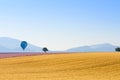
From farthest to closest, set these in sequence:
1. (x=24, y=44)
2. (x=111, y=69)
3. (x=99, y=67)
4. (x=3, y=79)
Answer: (x=24, y=44)
(x=99, y=67)
(x=111, y=69)
(x=3, y=79)

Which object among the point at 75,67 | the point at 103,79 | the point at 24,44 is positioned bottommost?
the point at 103,79

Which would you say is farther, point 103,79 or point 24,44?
point 24,44

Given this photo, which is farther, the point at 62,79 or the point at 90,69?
the point at 90,69

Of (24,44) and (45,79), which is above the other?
(24,44)

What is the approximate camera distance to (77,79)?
25.4 metres

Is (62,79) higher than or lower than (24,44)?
lower

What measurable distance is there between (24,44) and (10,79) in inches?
2722

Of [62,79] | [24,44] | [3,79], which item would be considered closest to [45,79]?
[62,79]

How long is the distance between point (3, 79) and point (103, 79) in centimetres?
778

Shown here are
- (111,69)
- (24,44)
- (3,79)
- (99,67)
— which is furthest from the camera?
(24,44)

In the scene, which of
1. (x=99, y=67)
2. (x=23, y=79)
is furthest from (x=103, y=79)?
(x=99, y=67)

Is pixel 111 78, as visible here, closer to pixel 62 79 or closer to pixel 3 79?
pixel 62 79

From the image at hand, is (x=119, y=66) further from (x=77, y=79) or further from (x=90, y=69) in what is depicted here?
(x=77, y=79)

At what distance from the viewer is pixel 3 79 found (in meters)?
25.0
